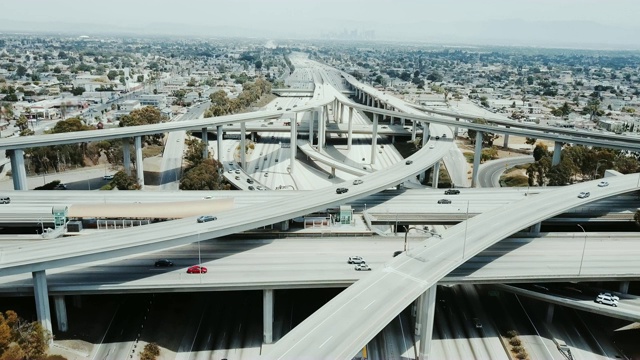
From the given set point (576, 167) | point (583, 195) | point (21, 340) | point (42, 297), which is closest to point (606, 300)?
point (583, 195)

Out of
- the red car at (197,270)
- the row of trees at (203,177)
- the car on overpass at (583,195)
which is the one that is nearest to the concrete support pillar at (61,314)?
the red car at (197,270)

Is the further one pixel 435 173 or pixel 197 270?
pixel 435 173

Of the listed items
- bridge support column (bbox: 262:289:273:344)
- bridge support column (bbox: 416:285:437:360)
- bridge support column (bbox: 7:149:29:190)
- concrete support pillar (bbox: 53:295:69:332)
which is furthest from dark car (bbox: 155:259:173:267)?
bridge support column (bbox: 7:149:29:190)

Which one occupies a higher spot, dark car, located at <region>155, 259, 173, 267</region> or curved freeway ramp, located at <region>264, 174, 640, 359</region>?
curved freeway ramp, located at <region>264, 174, 640, 359</region>

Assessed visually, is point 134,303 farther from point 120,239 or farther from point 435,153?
point 435,153

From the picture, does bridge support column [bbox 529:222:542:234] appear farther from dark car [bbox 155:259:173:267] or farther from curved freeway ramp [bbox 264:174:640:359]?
dark car [bbox 155:259:173:267]

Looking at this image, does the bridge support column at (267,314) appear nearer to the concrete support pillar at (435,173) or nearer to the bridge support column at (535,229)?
the bridge support column at (535,229)

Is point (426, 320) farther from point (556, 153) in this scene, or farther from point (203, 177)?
point (556, 153)
